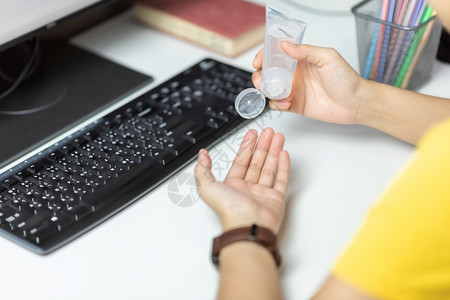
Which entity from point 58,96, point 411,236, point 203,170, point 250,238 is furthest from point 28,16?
point 411,236

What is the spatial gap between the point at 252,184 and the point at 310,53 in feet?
0.72

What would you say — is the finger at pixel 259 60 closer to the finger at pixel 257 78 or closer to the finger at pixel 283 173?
the finger at pixel 257 78

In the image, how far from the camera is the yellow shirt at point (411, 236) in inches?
22.0

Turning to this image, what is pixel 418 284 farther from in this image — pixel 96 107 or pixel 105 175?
pixel 96 107

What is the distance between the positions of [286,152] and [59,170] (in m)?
0.33

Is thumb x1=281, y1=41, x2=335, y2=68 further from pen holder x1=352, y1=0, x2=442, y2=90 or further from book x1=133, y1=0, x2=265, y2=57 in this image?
book x1=133, y1=0, x2=265, y2=57

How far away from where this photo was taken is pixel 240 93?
3.05 ft

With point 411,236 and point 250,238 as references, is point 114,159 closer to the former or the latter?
point 250,238

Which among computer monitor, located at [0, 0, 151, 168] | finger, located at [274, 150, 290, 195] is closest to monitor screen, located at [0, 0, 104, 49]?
computer monitor, located at [0, 0, 151, 168]

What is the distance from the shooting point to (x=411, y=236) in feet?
1.84

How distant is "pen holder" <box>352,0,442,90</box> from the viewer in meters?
0.99

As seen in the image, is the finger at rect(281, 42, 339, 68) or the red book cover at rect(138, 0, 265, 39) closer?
the finger at rect(281, 42, 339, 68)

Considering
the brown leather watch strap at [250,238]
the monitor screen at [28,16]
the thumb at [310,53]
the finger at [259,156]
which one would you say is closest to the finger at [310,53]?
the thumb at [310,53]

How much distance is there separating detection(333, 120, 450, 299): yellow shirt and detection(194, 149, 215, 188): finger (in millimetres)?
270
